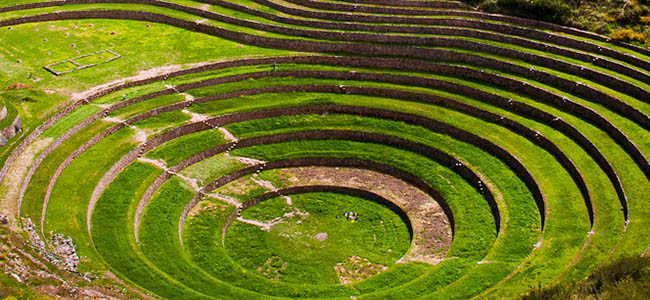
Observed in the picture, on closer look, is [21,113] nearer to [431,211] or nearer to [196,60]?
[196,60]

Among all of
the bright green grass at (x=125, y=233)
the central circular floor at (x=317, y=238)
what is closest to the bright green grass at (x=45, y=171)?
the bright green grass at (x=125, y=233)

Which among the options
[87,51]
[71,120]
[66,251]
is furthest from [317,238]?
[87,51]

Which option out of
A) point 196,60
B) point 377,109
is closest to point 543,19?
point 377,109

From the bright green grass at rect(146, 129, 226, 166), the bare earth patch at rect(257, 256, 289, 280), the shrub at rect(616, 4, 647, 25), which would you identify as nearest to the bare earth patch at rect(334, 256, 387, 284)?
the bare earth patch at rect(257, 256, 289, 280)

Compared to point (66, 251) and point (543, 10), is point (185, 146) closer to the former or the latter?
point (66, 251)

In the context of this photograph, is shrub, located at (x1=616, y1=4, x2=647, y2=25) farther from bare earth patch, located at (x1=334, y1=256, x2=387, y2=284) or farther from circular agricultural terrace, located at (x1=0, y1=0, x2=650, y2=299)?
bare earth patch, located at (x1=334, y1=256, x2=387, y2=284)

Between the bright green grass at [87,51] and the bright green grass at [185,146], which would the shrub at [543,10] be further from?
the bright green grass at [185,146]

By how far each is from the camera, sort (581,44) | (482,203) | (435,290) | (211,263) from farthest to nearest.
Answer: (581,44)
(482,203)
(211,263)
(435,290)
